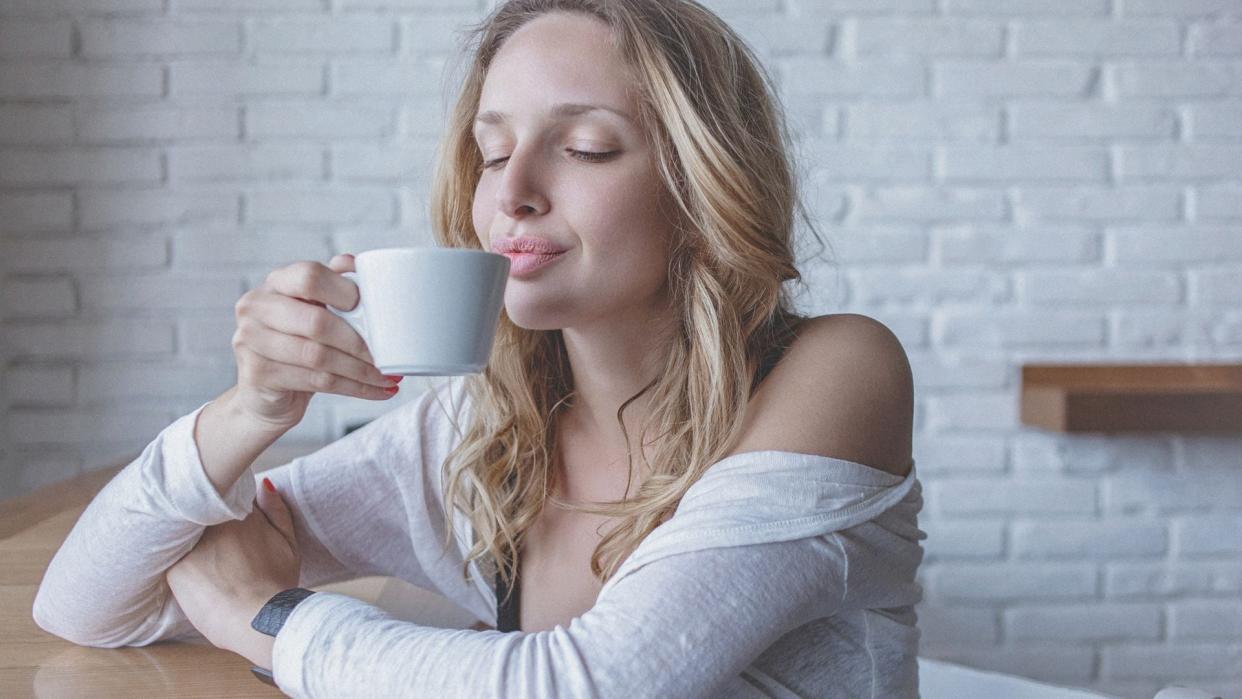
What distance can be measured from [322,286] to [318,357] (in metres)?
0.05

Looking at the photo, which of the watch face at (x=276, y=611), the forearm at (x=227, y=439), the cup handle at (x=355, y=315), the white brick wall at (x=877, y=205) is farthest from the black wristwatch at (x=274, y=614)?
the white brick wall at (x=877, y=205)

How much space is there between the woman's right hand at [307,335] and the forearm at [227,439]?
7cm

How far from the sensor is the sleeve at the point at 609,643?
2.15ft

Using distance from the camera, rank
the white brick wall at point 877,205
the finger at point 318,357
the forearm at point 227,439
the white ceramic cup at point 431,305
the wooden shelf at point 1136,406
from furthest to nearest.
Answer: the white brick wall at point 877,205
the wooden shelf at point 1136,406
the forearm at point 227,439
the finger at point 318,357
the white ceramic cup at point 431,305

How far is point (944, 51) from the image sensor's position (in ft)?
6.64

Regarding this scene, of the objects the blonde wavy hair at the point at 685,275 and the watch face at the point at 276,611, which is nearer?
the watch face at the point at 276,611

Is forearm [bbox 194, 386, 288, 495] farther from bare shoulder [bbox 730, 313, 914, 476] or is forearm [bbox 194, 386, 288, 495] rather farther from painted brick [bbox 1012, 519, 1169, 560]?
painted brick [bbox 1012, 519, 1169, 560]

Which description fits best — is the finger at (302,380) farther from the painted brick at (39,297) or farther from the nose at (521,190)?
the painted brick at (39,297)

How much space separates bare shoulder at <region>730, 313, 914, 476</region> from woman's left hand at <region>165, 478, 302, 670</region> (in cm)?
37

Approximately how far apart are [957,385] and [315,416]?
45.7 inches

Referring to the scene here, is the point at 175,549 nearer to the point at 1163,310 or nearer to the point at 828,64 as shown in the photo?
the point at 828,64

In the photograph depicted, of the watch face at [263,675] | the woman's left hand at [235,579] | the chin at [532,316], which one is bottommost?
the watch face at [263,675]

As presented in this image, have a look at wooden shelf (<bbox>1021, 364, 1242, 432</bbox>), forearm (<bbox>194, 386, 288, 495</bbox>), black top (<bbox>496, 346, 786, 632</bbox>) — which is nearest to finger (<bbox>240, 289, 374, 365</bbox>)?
forearm (<bbox>194, 386, 288, 495</bbox>)

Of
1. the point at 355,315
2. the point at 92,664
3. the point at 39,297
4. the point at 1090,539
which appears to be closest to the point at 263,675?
the point at 92,664
